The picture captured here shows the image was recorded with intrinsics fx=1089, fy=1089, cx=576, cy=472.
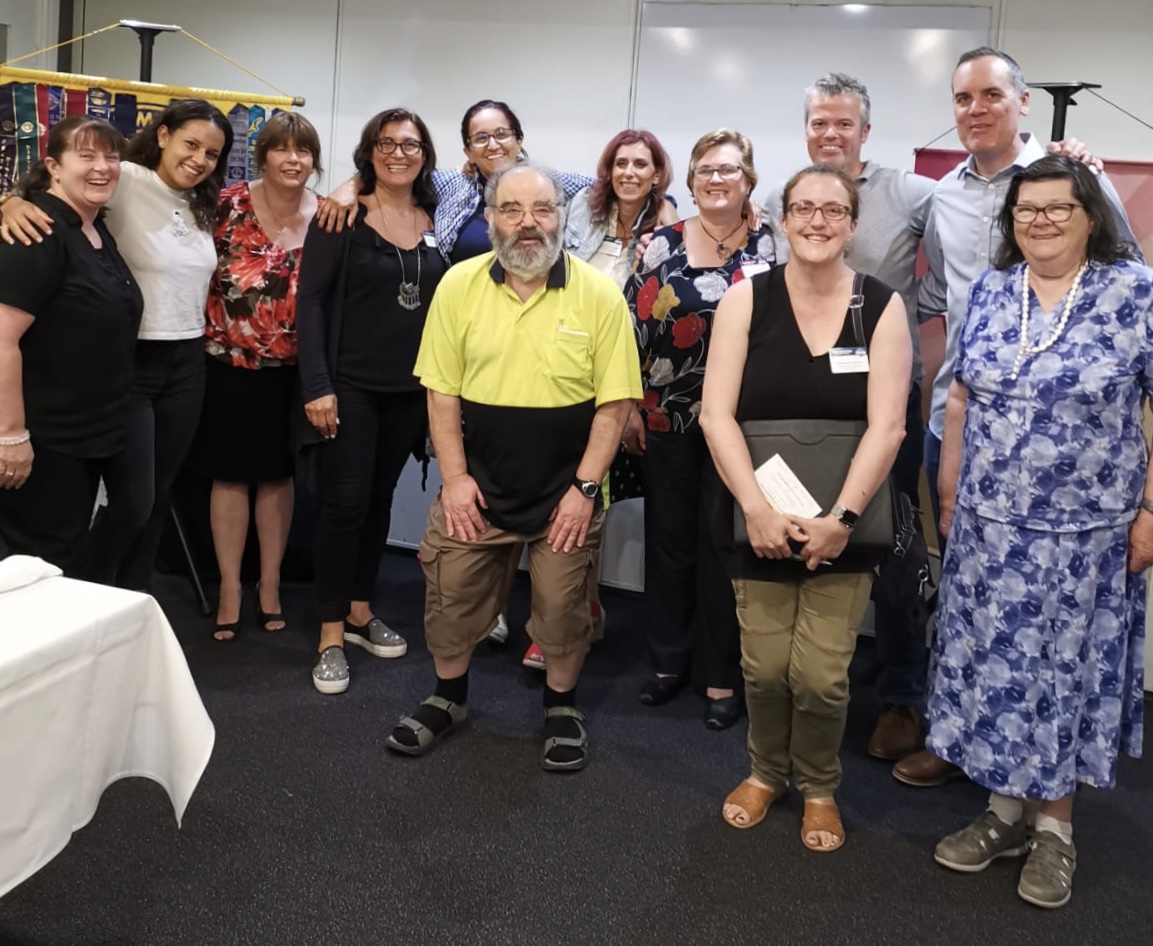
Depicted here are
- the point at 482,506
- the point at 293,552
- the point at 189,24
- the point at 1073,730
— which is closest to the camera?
the point at 1073,730

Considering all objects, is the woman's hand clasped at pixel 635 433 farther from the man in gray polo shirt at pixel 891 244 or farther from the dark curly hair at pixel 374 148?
the dark curly hair at pixel 374 148

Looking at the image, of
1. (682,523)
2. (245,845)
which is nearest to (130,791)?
(245,845)

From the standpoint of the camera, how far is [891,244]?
2.83 meters

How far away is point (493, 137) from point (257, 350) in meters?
0.94

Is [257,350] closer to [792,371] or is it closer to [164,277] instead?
[164,277]

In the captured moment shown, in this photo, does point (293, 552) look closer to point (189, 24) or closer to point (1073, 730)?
point (189, 24)

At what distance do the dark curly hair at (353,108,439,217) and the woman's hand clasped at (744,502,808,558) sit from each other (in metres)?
1.49

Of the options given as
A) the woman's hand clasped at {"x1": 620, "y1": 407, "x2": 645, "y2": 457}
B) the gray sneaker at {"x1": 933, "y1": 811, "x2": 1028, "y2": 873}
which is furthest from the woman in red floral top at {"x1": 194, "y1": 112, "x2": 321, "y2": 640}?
the gray sneaker at {"x1": 933, "y1": 811, "x2": 1028, "y2": 873}

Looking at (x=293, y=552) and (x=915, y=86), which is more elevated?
(x=915, y=86)

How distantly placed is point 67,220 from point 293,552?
180cm

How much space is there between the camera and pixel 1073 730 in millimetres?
2205

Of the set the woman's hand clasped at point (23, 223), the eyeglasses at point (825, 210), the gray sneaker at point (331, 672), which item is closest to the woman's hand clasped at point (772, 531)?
the eyeglasses at point (825, 210)

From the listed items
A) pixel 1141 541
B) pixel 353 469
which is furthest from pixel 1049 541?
pixel 353 469

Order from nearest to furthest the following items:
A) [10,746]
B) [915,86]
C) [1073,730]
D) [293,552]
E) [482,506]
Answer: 1. [10,746]
2. [1073,730]
3. [482,506]
4. [915,86]
5. [293,552]
